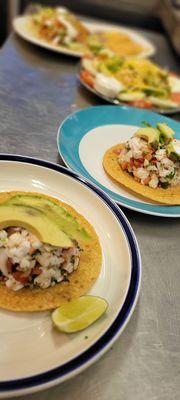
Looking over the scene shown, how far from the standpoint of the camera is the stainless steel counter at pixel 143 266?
0.93m

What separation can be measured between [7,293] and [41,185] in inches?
17.9

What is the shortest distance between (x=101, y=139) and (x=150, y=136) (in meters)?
0.24

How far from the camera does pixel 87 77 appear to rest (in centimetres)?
217

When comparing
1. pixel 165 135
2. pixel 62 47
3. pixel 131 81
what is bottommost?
pixel 62 47

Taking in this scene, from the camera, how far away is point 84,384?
91 cm

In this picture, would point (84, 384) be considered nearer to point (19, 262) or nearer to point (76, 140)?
point (19, 262)

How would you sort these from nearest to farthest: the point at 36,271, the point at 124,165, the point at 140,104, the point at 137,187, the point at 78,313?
the point at 78,313, the point at 36,271, the point at 137,187, the point at 124,165, the point at 140,104

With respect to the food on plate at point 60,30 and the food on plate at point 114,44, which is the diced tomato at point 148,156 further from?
the food on plate at point 60,30

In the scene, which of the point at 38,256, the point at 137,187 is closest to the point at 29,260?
the point at 38,256

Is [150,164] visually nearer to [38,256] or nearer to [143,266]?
[143,266]

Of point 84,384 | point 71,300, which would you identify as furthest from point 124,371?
point 71,300

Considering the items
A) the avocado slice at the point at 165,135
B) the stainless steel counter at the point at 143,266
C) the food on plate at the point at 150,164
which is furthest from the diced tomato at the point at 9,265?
the avocado slice at the point at 165,135

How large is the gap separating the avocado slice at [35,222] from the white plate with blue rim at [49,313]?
7.3 inches

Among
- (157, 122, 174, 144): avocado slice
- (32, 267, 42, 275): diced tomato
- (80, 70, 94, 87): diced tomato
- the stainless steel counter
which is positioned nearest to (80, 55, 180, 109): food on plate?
(80, 70, 94, 87): diced tomato
